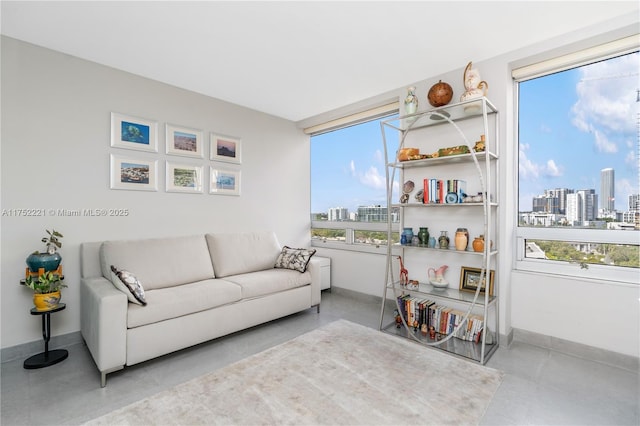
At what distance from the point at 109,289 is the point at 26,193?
108 centimetres

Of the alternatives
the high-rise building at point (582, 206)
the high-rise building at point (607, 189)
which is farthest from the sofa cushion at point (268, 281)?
the high-rise building at point (607, 189)

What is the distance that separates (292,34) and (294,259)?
7.15ft

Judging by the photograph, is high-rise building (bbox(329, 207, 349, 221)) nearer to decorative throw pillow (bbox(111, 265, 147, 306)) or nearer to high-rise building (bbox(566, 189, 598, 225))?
high-rise building (bbox(566, 189, 598, 225))

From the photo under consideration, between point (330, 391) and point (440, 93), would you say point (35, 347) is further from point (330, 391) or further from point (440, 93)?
point (440, 93)

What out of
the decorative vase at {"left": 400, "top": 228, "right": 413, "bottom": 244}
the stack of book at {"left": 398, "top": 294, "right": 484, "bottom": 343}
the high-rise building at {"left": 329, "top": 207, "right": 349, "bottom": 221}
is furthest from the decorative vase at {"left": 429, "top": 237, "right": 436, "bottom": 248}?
the high-rise building at {"left": 329, "top": 207, "right": 349, "bottom": 221}

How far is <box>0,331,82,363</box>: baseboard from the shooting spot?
2284 millimetres

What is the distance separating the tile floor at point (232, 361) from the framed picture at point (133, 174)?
4.75 ft

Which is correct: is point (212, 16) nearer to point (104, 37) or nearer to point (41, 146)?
point (104, 37)

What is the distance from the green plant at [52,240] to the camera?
236cm

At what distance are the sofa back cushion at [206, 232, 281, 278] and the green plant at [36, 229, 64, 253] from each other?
1226 millimetres

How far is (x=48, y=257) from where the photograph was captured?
228cm

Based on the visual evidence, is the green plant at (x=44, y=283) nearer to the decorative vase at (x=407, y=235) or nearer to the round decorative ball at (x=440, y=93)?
the decorative vase at (x=407, y=235)

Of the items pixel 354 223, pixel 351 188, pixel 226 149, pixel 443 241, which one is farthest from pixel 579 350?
pixel 226 149

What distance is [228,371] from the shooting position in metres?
2.13
